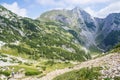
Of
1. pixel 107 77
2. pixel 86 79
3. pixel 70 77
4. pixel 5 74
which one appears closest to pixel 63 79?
pixel 70 77

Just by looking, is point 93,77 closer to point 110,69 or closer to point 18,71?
point 110,69

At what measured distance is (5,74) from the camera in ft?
577

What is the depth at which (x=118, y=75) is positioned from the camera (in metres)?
31.4

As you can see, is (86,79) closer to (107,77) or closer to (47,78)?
(107,77)

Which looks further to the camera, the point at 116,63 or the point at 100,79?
the point at 116,63

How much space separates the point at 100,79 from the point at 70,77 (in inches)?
285

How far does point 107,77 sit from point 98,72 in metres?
3.10

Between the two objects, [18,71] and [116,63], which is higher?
[18,71]

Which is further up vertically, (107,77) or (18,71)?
(18,71)

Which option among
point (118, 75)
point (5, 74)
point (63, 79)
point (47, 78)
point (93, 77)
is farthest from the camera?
point (5, 74)

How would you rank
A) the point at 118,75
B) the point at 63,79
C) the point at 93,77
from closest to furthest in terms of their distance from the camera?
1. the point at 118,75
2. the point at 93,77
3. the point at 63,79

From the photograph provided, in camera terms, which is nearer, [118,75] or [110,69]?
[118,75]

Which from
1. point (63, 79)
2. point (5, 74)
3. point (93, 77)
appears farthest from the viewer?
point (5, 74)

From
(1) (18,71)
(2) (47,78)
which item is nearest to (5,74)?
(1) (18,71)
